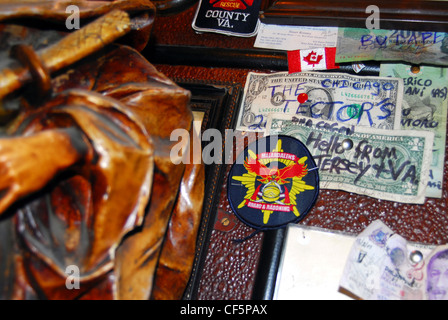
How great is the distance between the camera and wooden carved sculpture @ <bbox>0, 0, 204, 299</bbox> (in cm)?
46

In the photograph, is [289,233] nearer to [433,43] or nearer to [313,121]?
[313,121]

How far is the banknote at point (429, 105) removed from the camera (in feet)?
2.55

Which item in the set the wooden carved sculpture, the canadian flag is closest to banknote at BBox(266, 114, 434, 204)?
the canadian flag

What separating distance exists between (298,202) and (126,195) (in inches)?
15.1

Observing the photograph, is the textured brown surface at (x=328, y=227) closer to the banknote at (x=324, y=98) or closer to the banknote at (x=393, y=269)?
the banknote at (x=393, y=269)

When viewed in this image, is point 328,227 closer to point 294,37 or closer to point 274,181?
point 274,181

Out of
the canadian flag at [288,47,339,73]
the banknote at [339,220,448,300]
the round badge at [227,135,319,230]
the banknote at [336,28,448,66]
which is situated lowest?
the banknote at [339,220,448,300]

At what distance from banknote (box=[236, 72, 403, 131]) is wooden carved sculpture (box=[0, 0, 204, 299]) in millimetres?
311

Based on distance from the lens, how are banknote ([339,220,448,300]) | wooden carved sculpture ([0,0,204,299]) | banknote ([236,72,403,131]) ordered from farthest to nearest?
banknote ([236,72,403,131]) < banknote ([339,220,448,300]) < wooden carved sculpture ([0,0,204,299])

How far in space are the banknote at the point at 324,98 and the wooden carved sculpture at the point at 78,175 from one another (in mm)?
311

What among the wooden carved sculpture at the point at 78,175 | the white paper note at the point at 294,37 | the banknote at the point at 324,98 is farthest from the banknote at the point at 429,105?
the wooden carved sculpture at the point at 78,175

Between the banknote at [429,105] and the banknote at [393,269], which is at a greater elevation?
the banknote at [429,105]

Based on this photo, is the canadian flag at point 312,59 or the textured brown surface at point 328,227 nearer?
the textured brown surface at point 328,227

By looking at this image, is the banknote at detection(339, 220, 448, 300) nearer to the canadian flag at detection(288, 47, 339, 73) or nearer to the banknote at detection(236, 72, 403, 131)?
the banknote at detection(236, 72, 403, 131)
